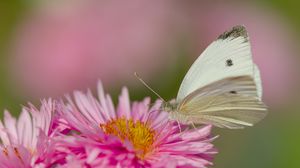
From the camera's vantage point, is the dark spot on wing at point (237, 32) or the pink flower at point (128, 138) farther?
the dark spot on wing at point (237, 32)

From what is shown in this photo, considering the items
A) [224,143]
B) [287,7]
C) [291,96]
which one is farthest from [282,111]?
[287,7]

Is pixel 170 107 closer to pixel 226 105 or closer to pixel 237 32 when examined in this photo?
pixel 226 105

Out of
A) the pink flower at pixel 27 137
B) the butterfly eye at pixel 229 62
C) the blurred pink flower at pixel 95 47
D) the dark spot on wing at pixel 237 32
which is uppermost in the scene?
the blurred pink flower at pixel 95 47

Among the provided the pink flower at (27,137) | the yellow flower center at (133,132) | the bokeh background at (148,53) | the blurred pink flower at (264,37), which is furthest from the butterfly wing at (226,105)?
the blurred pink flower at (264,37)

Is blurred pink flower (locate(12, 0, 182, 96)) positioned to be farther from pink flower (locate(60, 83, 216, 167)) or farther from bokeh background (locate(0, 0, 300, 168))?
pink flower (locate(60, 83, 216, 167))

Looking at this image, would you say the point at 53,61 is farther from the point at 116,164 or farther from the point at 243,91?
the point at 116,164

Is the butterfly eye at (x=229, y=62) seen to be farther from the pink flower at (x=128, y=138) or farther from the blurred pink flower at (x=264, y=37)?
the blurred pink flower at (x=264, y=37)

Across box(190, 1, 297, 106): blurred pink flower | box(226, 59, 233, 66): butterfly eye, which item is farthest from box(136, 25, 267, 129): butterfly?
box(190, 1, 297, 106): blurred pink flower
